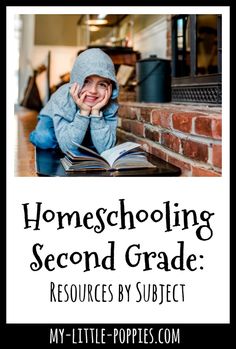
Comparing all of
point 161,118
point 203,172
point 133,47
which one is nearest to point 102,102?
point 161,118

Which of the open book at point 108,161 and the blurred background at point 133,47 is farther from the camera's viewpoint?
the blurred background at point 133,47

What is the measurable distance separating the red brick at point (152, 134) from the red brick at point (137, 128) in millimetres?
90

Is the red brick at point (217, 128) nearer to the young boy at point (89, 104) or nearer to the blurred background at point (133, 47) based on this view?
the young boy at point (89, 104)

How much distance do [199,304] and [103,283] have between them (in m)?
0.23

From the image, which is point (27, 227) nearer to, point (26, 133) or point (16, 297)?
point (16, 297)

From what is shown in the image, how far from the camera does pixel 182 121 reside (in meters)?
1.43

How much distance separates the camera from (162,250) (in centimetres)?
101

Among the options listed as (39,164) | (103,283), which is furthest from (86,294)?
(39,164)

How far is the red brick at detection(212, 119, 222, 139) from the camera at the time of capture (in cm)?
111

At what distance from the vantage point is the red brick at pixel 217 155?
1119mm

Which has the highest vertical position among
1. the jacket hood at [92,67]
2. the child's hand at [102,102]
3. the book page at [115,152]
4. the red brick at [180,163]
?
the jacket hood at [92,67]

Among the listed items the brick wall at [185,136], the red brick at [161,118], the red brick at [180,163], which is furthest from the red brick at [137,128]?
the red brick at [180,163]

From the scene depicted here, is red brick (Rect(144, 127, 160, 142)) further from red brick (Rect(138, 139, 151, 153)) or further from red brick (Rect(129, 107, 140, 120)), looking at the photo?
red brick (Rect(129, 107, 140, 120))
